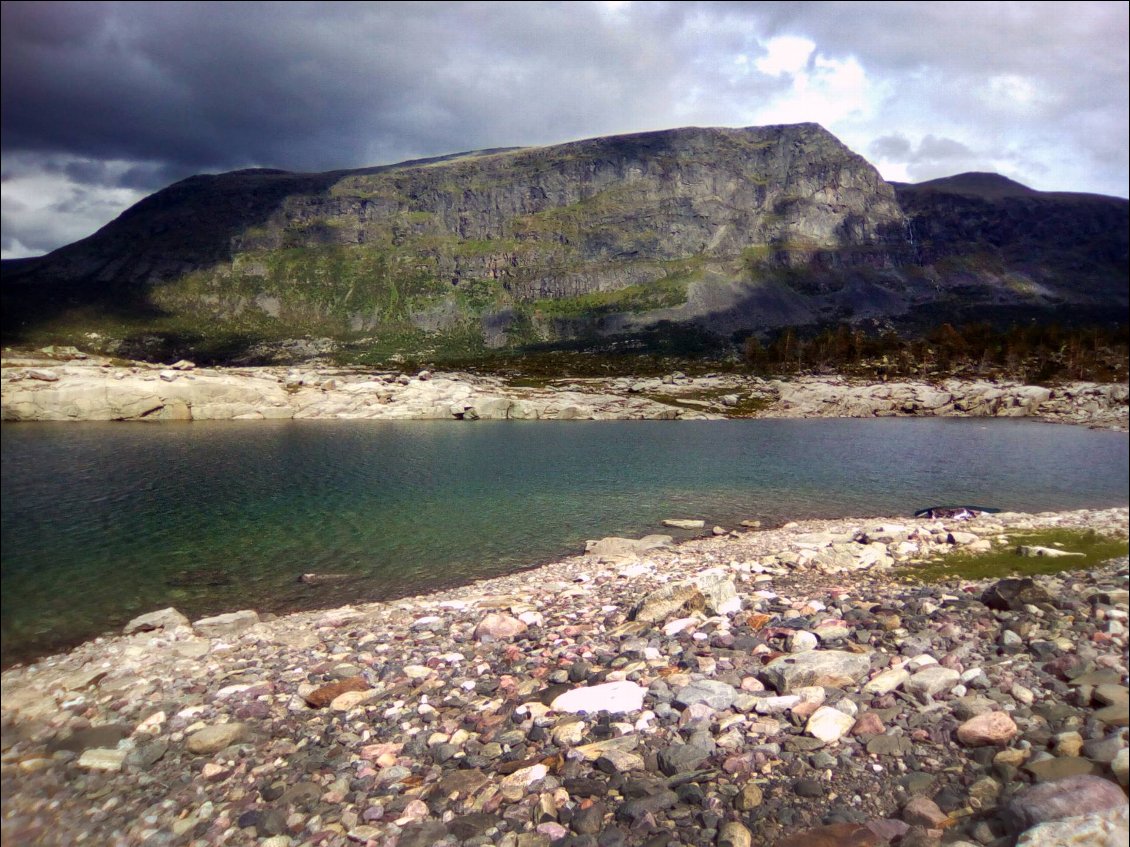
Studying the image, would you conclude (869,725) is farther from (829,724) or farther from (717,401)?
(717,401)

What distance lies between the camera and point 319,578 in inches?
626

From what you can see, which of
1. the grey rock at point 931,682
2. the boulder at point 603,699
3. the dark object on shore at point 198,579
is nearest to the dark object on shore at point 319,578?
the dark object on shore at point 198,579

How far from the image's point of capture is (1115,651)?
13.3ft

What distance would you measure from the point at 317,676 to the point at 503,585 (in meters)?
6.85

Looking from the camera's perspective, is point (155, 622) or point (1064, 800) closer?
point (1064, 800)

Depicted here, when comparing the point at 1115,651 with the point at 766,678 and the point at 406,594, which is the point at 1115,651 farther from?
the point at 406,594

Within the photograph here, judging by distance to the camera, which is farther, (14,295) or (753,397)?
(753,397)

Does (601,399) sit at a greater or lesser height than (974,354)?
lesser

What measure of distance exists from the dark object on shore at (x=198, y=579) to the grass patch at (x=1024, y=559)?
51.6 feet

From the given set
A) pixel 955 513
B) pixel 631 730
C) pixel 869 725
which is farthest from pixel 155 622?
pixel 955 513

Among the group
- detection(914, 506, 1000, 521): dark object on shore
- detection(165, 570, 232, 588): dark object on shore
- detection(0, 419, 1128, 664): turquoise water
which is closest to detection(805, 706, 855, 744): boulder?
detection(0, 419, 1128, 664): turquoise water

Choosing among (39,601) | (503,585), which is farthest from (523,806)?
(503,585)

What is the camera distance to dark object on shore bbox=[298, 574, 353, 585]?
616 inches

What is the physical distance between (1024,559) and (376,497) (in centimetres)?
2326
